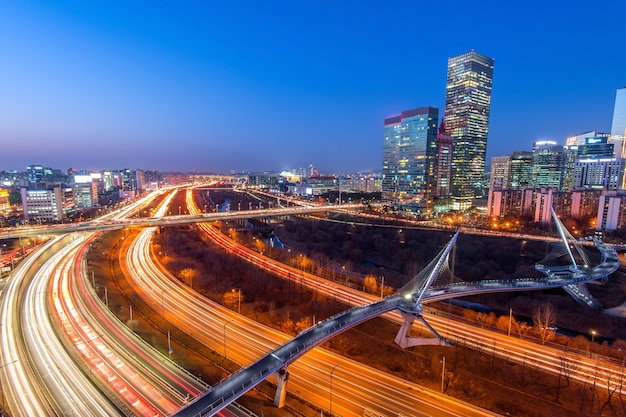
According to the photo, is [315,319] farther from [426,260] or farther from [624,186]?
[624,186]

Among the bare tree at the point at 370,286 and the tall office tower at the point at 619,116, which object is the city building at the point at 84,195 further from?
the tall office tower at the point at 619,116

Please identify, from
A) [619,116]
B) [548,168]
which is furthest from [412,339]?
[619,116]

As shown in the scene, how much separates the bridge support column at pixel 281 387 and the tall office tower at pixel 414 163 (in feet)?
216

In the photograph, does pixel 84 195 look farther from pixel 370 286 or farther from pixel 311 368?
pixel 311 368

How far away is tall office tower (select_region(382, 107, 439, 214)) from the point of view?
77.4 m

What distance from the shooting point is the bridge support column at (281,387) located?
1248 cm

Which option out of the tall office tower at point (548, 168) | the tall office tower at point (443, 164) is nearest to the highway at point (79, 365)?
the tall office tower at point (443, 164)

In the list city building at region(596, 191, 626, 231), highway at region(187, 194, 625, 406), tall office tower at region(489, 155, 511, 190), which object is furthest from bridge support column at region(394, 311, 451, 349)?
tall office tower at region(489, 155, 511, 190)

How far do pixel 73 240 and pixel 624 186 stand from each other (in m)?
107

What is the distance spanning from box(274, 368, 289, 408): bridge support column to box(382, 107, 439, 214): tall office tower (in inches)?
2594

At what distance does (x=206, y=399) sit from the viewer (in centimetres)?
1051

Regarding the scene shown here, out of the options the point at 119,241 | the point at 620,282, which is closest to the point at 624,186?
the point at 620,282

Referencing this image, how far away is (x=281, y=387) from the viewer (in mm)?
12602

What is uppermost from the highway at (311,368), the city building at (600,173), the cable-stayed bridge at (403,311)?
the city building at (600,173)
